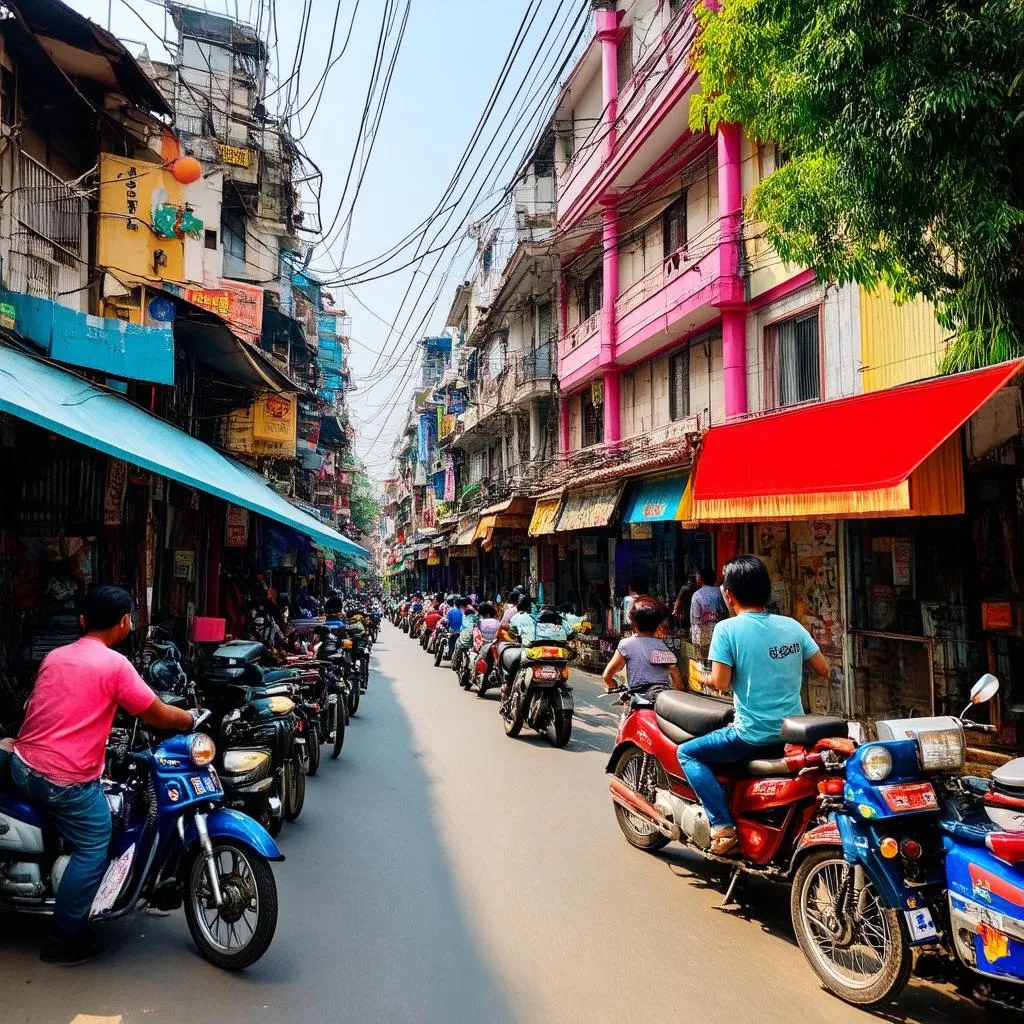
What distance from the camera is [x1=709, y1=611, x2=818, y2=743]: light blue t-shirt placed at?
13.9 feet

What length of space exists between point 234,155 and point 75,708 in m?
21.2

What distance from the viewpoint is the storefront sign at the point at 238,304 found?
52.8ft

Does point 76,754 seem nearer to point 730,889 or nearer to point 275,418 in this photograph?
point 730,889

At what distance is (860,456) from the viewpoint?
7.28 meters

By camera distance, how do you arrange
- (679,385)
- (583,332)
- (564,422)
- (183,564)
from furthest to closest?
1. (564,422)
2. (583,332)
3. (679,385)
4. (183,564)

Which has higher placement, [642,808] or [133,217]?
[133,217]

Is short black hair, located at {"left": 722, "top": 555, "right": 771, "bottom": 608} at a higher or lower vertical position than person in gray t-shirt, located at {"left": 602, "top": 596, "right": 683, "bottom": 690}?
higher

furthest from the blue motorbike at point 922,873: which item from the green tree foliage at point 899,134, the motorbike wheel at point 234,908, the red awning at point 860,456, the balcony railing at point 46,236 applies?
the balcony railing at point 46,236

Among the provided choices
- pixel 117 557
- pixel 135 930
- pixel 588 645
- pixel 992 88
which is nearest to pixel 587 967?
pixel 135 930

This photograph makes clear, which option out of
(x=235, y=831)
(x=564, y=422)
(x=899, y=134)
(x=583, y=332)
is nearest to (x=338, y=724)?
(x=235, y=831)

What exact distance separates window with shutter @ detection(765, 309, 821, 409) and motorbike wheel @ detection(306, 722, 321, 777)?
27.3 ft

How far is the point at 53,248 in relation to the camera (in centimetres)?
924

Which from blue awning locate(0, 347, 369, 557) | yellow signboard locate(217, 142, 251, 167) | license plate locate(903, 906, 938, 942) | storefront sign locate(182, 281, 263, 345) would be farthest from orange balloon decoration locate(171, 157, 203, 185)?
license plate locate(903, 906, 938, 942)

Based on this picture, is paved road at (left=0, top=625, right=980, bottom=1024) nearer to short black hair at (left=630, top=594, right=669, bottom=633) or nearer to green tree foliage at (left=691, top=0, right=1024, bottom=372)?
short black hair at (left=630, top=594, right=669, bottom=633)
